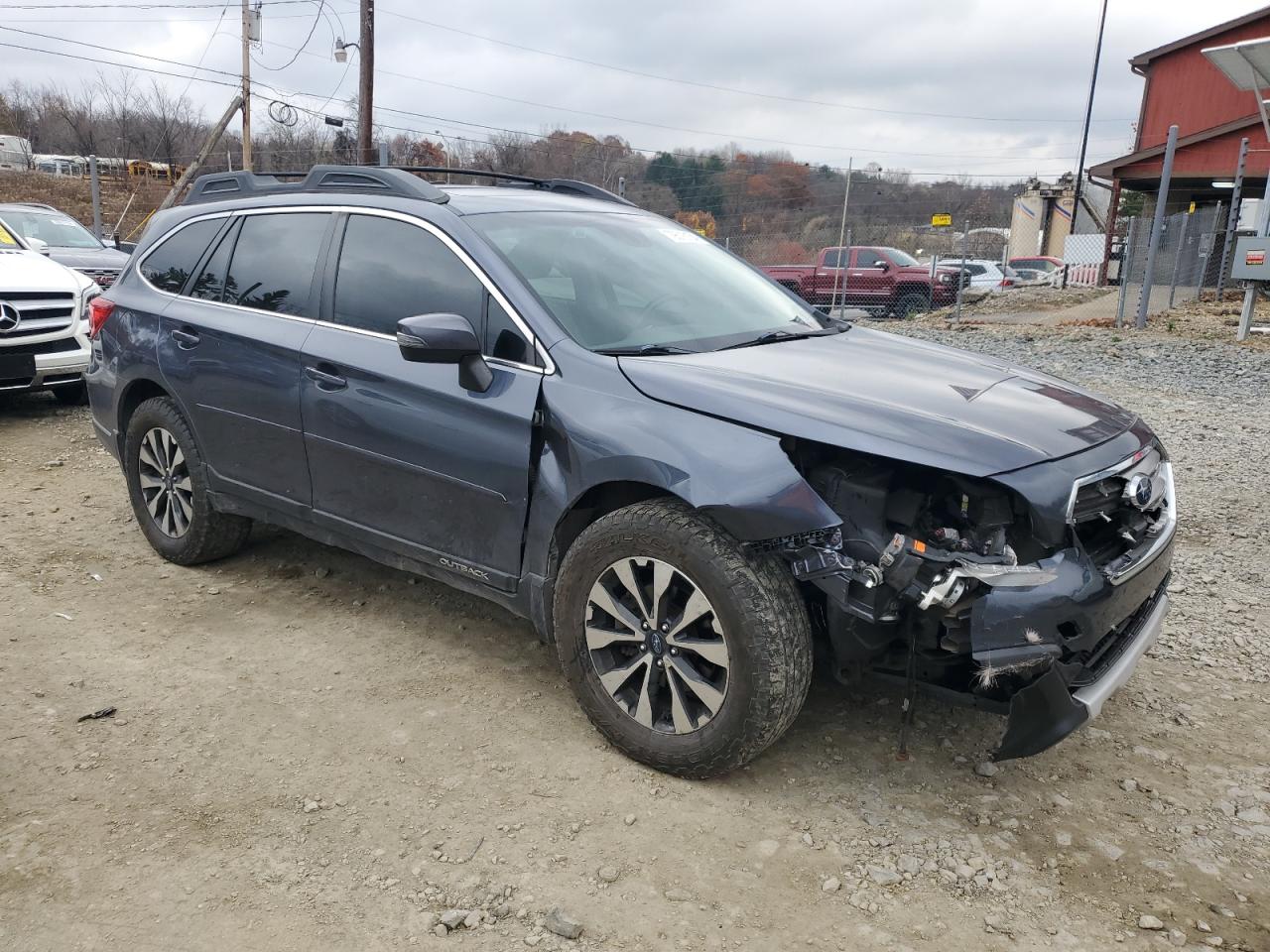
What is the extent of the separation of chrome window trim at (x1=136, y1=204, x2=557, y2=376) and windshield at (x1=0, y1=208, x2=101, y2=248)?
8.00 meters

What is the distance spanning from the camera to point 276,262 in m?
4.05

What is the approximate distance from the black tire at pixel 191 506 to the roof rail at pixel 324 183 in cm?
104

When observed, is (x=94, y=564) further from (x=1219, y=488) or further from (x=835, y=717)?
(x=1219, y=488)

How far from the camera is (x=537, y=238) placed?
3574 mm

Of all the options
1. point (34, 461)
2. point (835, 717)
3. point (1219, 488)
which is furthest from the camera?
point (34, 461)

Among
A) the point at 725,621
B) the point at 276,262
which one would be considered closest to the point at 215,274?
the point at 276,262

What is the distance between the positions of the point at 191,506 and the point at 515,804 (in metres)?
2.50

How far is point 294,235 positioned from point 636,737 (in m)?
2.51

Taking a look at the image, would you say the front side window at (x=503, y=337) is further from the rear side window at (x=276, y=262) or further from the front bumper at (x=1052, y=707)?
the front bumper at (x=1052, y=707)

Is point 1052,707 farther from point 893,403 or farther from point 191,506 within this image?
point 191,506

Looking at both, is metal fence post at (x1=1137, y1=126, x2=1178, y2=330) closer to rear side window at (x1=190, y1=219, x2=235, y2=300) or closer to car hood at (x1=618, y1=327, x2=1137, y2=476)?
car hood at (x1=618, y1=327, x2=1137, y2=476)

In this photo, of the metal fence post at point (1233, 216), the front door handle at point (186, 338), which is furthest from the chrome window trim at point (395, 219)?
the metal fence post at point (1233, 216)

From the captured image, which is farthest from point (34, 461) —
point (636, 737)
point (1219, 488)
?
point (1219, 488)

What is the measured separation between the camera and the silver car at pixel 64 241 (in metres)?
10.2
